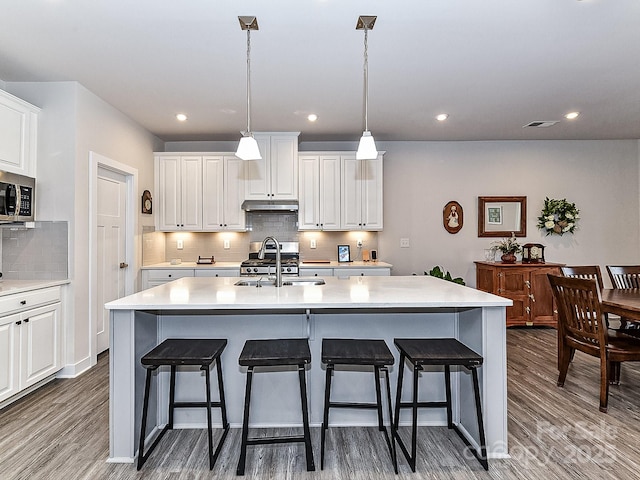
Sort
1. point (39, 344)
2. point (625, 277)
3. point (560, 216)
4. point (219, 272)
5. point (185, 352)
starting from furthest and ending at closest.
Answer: point (560, 216), point (219, 272), point (625, 277), point (39, 344), point (185, 352)

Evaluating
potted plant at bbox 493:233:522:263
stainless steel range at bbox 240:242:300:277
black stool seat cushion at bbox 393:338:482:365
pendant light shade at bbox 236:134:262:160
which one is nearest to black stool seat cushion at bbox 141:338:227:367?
black stool seat cushion at bbox 393:338:482:365

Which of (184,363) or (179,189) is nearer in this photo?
(184,363)

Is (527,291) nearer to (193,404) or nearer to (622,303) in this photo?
(622,303)

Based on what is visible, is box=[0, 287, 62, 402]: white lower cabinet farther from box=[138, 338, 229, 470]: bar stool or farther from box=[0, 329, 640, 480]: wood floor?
box=[138, 338, 229, 470]: bar stool

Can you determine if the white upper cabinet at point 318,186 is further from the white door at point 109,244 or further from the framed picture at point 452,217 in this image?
the white door at point 109,244

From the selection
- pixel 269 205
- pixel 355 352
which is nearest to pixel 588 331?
pixel 355 352

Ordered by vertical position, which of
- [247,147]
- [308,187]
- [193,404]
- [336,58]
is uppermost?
[336,58]

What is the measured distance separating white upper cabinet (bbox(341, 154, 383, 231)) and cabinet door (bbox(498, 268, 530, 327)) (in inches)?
70.4

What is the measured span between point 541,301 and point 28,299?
560 centimetres

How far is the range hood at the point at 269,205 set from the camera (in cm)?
513

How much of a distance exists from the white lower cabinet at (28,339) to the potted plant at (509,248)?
516 centimetres

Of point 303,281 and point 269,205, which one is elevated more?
point 269,205

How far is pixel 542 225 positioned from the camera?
581 centimetres

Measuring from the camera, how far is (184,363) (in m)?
2.09
